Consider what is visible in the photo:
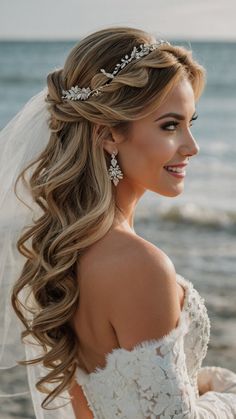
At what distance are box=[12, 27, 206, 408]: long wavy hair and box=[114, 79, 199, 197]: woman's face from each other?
0.04 metres

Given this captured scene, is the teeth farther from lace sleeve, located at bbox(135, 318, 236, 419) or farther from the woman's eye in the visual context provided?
lace sleeve, located at bbox(135, 318, 236, 419)

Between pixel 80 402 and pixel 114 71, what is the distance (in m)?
1.36

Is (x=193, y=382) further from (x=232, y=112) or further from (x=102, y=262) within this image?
(x=232, y=112)

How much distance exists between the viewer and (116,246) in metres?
3.07

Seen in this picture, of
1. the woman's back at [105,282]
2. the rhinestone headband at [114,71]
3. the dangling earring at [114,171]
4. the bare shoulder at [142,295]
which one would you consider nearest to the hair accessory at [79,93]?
the rhinestone headband at [114,71]

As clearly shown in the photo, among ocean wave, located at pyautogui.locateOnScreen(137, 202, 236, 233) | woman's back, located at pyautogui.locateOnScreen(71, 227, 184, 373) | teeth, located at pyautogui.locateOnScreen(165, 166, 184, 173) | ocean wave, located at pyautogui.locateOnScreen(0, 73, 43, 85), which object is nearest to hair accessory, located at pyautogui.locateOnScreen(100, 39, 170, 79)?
teeth, located at pyautogui.locateOnScreen(165, 166, 184, 173)

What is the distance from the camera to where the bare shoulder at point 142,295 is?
116 inches

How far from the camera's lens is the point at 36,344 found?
3660mm

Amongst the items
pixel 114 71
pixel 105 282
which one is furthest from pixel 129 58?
pixel 105 282

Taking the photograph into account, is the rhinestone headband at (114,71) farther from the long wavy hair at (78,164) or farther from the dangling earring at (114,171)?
the dangling earring at (114,171)

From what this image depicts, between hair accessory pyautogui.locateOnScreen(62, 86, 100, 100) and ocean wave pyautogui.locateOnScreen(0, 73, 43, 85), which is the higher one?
hair accessory pyautogui.locateOnScreen(62, 86, 100, 100)

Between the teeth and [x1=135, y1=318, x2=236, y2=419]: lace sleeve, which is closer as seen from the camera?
[x1=135, y1=318, x2=236, y2=419]: lace sleeve

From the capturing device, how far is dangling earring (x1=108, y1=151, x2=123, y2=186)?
129 inches

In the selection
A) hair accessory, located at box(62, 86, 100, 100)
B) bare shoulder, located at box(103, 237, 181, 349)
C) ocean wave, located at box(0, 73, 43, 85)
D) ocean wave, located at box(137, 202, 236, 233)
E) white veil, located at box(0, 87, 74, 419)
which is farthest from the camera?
ocean wave, located at box(0, 73, 43, 85)
